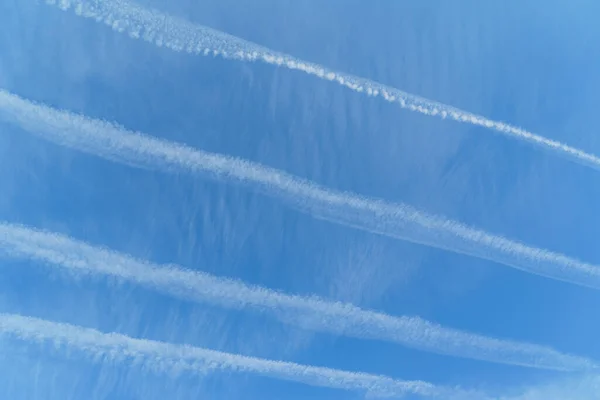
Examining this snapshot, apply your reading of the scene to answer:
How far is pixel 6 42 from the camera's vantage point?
1.36 meters

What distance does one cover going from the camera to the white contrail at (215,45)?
1383 millimetres

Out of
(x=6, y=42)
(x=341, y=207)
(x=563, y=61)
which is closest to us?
(x=6, y=42)

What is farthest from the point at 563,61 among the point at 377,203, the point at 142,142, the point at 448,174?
the point at 142,142

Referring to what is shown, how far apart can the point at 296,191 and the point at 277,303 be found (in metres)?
0.35

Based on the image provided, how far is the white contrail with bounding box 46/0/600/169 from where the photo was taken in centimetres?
138

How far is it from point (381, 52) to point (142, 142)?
754mm

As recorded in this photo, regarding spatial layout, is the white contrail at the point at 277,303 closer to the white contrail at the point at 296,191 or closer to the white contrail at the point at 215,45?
the white contrail at the point at 296,191

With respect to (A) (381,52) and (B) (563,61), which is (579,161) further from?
(A) (381,52)

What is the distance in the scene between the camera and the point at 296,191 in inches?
58.6

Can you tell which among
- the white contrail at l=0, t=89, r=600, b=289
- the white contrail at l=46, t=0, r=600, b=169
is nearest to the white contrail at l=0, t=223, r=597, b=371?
the white contrail at l=0, t=89, r=600, b=289

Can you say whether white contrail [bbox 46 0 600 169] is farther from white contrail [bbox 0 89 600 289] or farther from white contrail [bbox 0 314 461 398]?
white contrail [bbox 0 314 461 398]

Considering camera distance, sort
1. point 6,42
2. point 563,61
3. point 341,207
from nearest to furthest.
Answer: point 6,42
point 341,207
point 563,61

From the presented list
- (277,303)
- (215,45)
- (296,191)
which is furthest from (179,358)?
(215,45)

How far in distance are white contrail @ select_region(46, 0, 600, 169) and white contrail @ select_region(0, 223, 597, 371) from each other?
62cm
